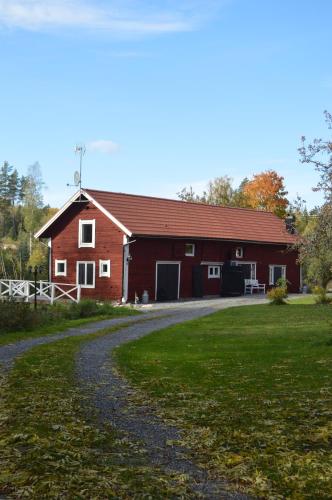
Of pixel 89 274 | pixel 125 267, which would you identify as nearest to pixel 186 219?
pixel 125 267

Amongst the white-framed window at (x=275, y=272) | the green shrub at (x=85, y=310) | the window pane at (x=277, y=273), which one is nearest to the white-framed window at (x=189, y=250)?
the white-framed window at (x=275, y=272)

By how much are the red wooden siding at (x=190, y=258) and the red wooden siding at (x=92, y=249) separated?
0.94 meters

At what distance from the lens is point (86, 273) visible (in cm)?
3559

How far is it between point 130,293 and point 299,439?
26.9 metres

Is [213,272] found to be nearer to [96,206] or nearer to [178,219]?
[178,219]

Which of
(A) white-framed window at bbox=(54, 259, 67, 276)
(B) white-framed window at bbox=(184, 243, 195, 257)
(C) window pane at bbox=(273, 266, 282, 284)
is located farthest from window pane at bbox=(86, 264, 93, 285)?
(C) window pane at bbox=(273, 266, 282, 284)

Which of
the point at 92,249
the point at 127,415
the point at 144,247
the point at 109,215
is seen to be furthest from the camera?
the point at 92,249

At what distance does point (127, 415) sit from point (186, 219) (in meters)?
31.6

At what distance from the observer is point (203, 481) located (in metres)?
5.56

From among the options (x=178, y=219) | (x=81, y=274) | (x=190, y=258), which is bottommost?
(x=81, y=274)

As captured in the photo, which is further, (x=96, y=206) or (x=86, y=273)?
(x=86, y=273)

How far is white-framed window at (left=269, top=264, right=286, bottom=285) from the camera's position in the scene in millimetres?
43656

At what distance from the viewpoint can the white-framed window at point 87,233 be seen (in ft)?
116

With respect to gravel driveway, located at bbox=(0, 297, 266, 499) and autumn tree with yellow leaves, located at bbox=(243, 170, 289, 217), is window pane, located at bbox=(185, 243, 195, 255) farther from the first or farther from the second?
autumn tree with yellow leaves, located at bbox=(243, 170, 289, 217)
